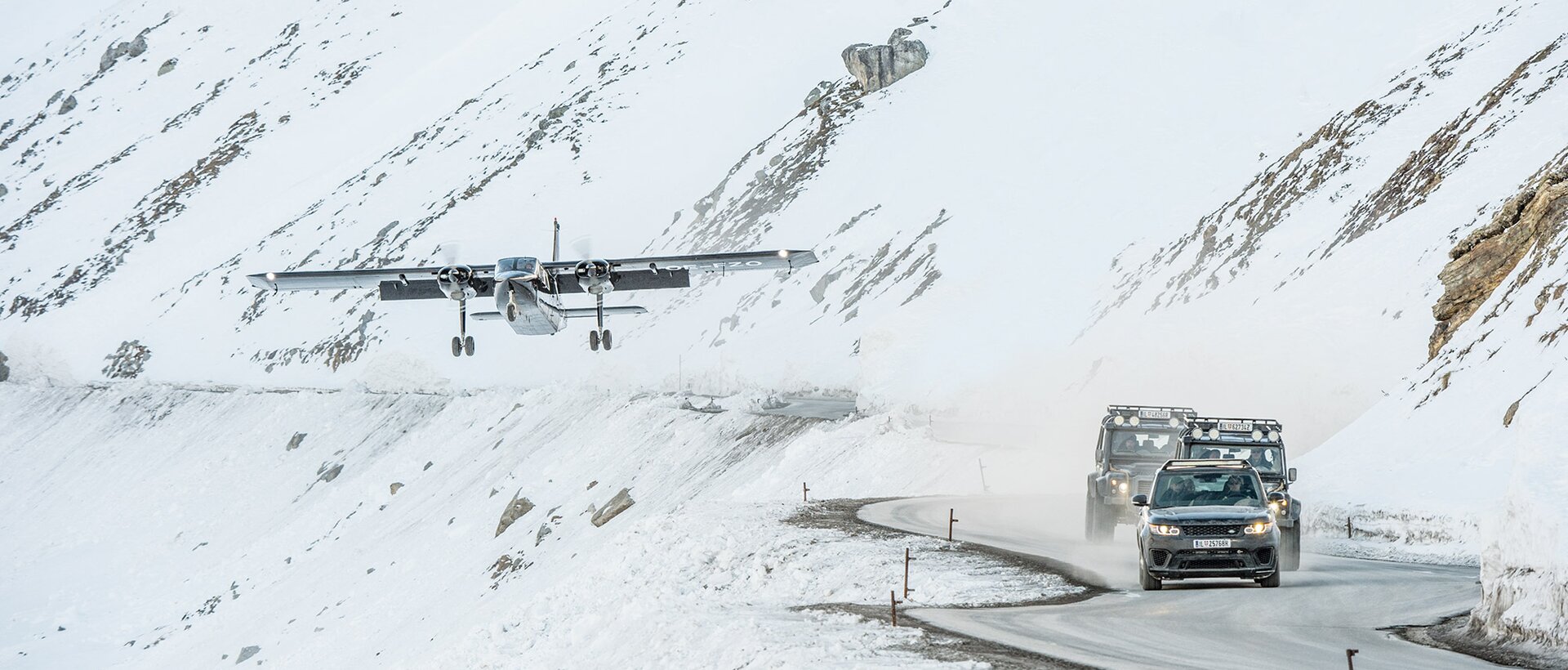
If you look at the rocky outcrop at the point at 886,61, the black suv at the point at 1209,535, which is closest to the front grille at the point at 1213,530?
the black suv at the point at 1209,535

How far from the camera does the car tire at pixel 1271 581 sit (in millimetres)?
14734

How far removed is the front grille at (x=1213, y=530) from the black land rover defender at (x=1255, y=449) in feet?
9.05

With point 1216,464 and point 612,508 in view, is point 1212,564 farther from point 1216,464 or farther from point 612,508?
point 612,508

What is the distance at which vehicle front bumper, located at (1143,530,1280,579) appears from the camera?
563 inches

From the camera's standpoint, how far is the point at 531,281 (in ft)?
108

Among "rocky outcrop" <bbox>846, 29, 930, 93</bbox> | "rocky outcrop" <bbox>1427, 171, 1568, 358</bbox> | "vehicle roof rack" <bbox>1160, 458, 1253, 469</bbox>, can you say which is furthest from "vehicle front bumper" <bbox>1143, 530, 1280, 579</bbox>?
"rocky outcrop" <bbox>846, 29, 930, 93</bbox>

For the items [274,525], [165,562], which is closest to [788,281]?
[274,525]

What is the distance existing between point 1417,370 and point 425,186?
7660cm

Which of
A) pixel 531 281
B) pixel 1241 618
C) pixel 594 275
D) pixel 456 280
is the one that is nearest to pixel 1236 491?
pixel 1241 618

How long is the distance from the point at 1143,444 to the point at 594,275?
1803 cm

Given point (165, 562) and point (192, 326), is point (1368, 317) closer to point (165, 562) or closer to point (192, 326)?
point (165, 562)

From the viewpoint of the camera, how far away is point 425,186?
91750 mm

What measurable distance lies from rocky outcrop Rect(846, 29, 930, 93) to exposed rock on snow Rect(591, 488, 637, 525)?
45214mm

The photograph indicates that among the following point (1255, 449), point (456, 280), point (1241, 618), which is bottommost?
point (1241, 618)
